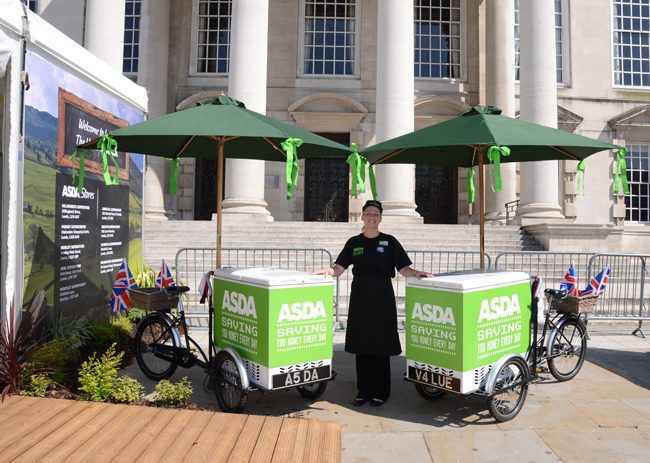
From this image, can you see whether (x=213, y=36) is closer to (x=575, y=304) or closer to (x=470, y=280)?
(x=575, y=304)

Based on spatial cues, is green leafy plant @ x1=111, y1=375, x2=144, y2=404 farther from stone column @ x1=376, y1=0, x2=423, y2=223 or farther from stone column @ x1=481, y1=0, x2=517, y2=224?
stone column @ x1=481, y1=0, x2=517, y2=224

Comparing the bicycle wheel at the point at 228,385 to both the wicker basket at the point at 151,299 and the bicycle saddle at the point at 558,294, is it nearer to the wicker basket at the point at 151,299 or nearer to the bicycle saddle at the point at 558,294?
the wicker basket at the point at 151,299

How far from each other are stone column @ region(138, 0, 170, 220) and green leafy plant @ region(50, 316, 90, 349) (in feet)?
43.1

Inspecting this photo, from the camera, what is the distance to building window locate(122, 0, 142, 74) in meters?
20.8

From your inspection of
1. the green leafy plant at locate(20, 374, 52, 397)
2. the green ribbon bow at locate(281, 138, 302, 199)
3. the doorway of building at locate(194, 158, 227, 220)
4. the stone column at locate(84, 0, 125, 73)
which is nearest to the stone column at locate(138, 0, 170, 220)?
the doorway of building at locate(194, 158, 227, 220)

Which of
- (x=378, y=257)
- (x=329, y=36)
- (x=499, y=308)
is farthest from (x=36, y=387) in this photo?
(x=329, y=36)

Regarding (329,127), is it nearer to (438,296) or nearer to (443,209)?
(443,209)

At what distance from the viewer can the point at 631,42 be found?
22.0 metres

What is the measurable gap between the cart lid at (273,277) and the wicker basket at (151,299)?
91cm

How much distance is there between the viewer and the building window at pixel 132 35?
20844mm

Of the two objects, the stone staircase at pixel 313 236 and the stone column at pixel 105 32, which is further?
the stone column at pixel 105 32

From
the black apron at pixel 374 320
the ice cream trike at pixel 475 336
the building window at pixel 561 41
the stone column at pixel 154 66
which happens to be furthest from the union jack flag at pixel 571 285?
the building window at pixel 561 41

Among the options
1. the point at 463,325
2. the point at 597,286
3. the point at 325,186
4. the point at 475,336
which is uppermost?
the point at 325,186

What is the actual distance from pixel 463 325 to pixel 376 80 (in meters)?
16.8
